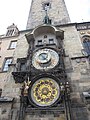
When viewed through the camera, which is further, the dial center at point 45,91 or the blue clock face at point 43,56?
the blue clock face at point 43,56

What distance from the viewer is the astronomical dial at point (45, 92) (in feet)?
27.1

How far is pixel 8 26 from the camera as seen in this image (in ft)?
72.2

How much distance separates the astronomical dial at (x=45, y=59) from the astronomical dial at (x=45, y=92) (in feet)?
4.30

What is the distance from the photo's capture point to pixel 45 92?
858cm

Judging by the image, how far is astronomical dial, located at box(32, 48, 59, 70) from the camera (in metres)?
10.0

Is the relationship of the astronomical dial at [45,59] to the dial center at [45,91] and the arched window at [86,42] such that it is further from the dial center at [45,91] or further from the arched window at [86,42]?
the arched window at [86,42]

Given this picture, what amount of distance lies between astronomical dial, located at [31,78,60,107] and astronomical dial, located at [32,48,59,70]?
4.30 ft

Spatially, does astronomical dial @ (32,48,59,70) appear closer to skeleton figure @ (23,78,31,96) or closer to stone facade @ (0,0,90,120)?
stone facade @ (0,0,90,120)

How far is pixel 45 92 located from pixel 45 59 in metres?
2.62

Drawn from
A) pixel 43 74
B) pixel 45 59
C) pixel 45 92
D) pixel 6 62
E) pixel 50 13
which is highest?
pixel 50 13

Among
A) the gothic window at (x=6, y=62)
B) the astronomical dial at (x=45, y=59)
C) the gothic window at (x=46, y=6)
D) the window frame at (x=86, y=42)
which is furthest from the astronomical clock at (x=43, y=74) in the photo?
the gothic window at (x=46, y=6)

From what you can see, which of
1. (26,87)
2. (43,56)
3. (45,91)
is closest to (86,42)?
(43,56)

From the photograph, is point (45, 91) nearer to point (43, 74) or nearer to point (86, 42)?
point (43, 74)

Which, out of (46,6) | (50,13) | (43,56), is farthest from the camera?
(46,6)
